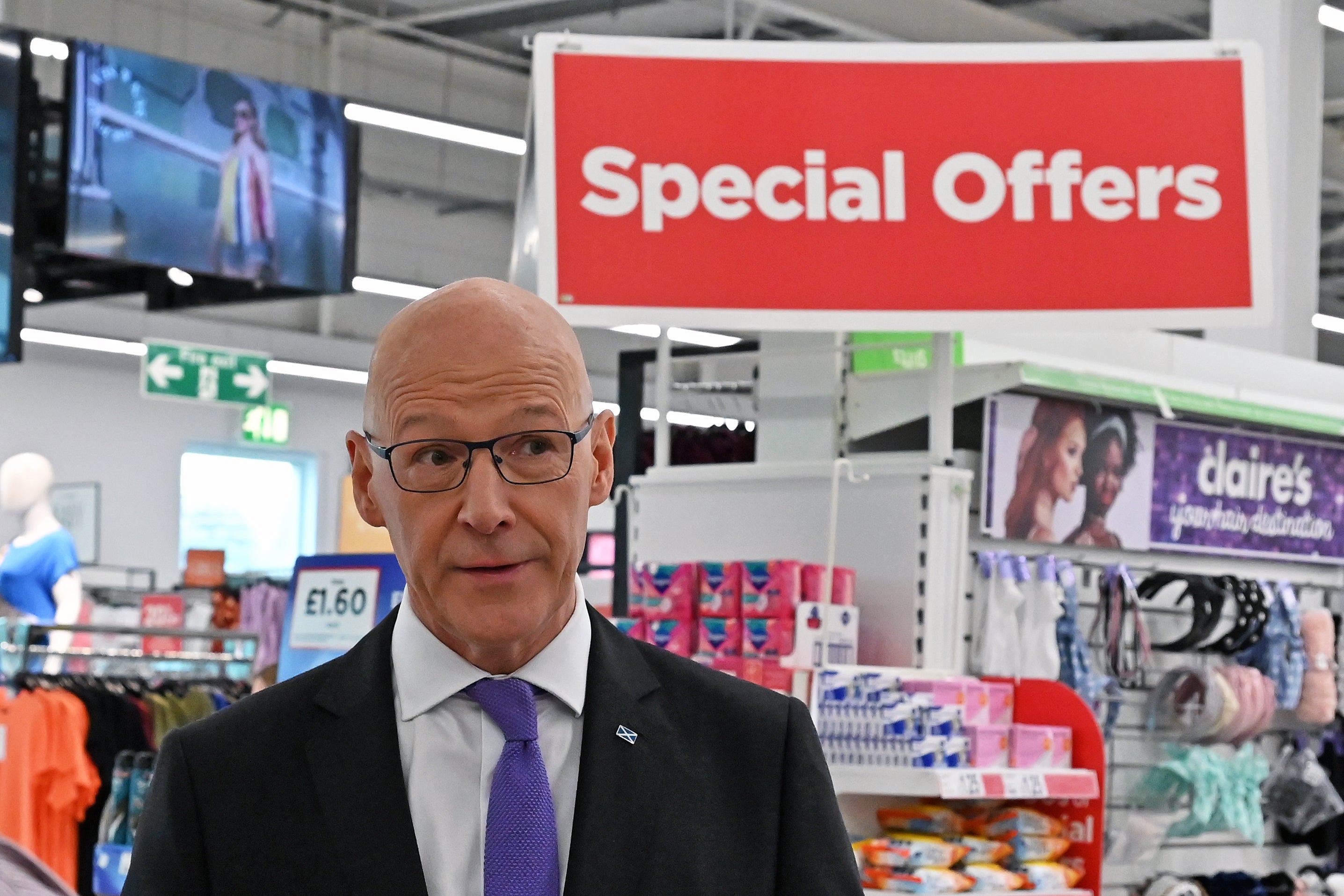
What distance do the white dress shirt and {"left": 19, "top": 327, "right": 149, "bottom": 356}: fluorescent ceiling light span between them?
57.0ft

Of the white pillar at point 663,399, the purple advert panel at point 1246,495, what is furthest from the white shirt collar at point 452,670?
the purple advert panel at point 1246,495

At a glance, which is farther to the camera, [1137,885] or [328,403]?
[328,403]

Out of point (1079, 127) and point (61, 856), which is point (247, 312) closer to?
point (61, 856)

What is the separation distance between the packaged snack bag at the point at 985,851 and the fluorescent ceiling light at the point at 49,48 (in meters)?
5.79

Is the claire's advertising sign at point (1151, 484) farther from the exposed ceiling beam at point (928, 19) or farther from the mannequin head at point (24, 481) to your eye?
the exposed ceiling beam at point (928, 19)

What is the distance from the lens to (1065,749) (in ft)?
15.3

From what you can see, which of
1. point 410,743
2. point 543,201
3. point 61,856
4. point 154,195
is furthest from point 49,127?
point 410,743

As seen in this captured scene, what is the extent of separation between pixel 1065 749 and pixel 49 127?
6067 mm

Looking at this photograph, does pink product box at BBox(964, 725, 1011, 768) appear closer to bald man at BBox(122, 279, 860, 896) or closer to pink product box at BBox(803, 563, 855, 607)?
pink product box at BBox(803, 563, 855, 607)

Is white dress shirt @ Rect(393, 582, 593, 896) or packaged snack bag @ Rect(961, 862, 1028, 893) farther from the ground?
white dress shirt @ Rect(393, 582, 593, 896)

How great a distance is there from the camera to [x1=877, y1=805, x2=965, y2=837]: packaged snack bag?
14.8 ft

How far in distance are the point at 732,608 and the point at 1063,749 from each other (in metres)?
0.93

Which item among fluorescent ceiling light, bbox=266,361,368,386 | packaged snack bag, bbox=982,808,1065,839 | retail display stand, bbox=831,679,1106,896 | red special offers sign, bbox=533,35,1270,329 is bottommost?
packaged snack bag, bbox=982,808,1065,839

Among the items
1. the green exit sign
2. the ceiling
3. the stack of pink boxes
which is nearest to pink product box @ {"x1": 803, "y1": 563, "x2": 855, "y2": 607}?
the stack of pink boxes
